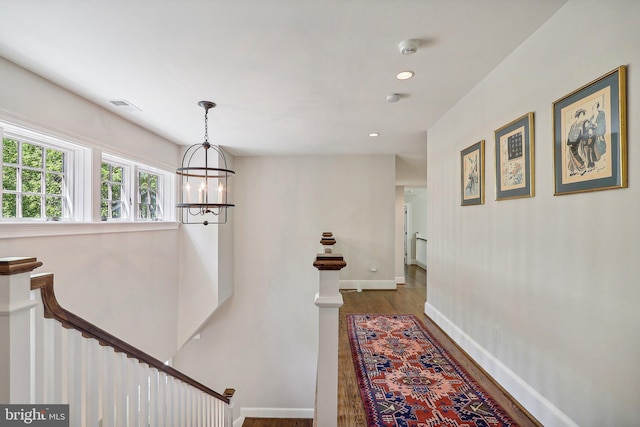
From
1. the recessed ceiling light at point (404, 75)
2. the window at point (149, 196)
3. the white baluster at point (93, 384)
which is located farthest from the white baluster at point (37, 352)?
the window at point (149, 196)

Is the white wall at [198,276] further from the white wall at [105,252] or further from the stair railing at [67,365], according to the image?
the stair railing at [67,365]

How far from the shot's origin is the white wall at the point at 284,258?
221 inches

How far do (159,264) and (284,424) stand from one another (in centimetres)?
371

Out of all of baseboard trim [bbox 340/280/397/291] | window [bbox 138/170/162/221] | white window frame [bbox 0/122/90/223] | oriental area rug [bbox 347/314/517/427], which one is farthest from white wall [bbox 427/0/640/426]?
window [bbox 138/170/162/221]

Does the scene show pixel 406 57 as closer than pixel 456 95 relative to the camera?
Yes

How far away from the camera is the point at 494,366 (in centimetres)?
230

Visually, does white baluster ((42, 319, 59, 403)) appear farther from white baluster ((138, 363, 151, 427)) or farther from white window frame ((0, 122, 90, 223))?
white window frame ((0, 122, 90, 223))

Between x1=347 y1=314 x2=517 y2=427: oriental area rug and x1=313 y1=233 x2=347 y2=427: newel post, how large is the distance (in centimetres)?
46

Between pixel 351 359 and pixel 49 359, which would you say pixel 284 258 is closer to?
pixel 351 359

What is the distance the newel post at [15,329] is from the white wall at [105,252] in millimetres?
1757

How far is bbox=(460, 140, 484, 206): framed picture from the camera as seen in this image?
255 cm

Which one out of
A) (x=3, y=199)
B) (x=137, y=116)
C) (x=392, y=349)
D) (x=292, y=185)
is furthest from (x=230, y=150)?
(x=392, y=349)

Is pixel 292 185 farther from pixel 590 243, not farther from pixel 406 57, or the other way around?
pixel 590 243

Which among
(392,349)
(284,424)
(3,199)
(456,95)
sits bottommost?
(284,424)
